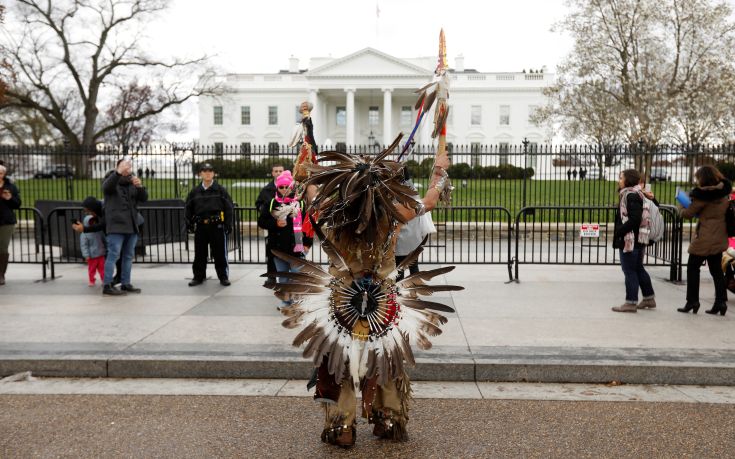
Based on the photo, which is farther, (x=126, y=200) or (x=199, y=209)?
(x=199, y=209)

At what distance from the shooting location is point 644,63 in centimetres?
2770

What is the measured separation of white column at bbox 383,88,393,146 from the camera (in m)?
68.1

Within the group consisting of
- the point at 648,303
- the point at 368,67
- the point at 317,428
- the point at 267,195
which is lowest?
the point at 317,428

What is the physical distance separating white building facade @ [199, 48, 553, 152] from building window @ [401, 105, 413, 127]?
115 millimetres

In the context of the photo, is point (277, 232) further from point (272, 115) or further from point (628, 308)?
point (272, 115)

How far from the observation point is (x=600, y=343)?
596cm

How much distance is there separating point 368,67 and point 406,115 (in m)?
7.46

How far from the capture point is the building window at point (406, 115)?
236 feet

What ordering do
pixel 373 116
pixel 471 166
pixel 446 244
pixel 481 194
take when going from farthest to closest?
pixel 373 116, pixel 481 194, pixel 471 166, pixel 446 244

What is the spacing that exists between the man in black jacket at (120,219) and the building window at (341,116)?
6622 cm

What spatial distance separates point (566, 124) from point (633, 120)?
392 cm

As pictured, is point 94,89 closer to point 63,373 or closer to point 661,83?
point 661,83

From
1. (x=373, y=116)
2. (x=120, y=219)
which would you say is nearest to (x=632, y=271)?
(x=120, y=219)

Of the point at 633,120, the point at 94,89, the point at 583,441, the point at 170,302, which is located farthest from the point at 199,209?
the point at 94,89
